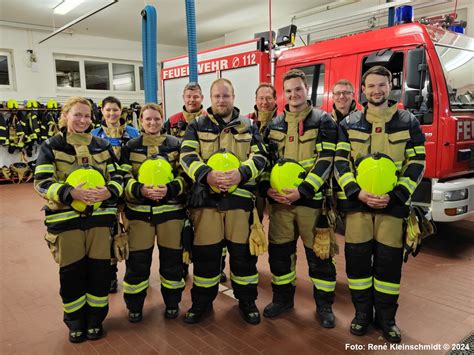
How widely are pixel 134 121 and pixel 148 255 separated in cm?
1045

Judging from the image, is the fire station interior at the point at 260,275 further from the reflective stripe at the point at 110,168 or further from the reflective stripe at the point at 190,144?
the reflective stripe at the point at 190,144

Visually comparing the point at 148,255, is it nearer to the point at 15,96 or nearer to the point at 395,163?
the point at 395,163

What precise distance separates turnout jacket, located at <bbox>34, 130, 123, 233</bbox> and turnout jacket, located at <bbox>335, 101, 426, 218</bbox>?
1.66 m

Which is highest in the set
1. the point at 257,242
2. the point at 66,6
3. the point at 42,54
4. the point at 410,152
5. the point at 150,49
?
the point at 66,6

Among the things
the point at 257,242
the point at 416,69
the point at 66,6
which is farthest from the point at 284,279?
the point at 66,6

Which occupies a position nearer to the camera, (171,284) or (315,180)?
(315,180)

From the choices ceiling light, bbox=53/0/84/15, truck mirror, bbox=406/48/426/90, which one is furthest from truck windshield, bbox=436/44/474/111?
ceiling light, bbox=53/0/84/15

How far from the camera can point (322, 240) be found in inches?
113

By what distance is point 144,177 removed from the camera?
2.82 m

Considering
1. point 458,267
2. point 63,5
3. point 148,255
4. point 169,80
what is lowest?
point 458,267

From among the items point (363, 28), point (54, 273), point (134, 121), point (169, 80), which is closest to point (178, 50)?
point (134, 121)

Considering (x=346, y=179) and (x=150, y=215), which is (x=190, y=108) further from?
(x=346, y=179)

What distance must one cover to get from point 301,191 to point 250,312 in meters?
1.08

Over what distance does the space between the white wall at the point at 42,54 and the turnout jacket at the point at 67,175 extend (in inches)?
411
